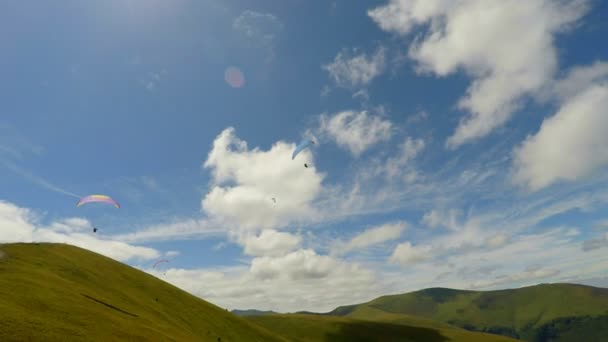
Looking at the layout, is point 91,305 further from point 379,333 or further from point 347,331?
point 379,333

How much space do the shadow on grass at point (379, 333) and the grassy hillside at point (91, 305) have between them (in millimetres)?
69155

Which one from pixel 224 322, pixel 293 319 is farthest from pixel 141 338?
pixel 293 319

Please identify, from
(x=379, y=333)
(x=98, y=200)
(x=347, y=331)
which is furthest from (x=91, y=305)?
(x=379, y=333)

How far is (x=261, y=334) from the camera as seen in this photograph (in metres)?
91.4

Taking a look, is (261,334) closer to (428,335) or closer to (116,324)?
(116,324)

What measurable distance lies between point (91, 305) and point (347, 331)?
133m

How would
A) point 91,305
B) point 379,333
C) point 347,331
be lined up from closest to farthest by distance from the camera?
point 91,305
point 347,331
point 379,333

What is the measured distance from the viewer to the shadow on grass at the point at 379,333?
154875 mm

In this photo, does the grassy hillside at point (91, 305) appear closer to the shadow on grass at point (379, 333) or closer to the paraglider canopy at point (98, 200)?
the paraglider canopy at point (98, 200)

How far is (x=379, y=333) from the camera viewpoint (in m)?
166

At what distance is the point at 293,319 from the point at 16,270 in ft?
464

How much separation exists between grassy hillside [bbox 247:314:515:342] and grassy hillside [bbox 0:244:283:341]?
6468cm

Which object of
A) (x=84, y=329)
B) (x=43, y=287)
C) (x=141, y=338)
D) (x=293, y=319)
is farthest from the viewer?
(x=293, y=319)

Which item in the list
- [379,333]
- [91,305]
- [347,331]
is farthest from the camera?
[379,333]
